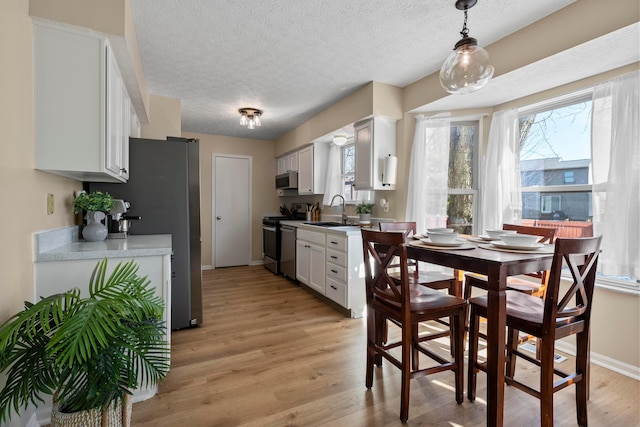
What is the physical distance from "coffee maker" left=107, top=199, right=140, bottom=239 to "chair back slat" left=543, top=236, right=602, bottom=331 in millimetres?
2776

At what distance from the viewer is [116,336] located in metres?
1.11

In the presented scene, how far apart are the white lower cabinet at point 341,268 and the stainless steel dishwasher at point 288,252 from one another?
0.60 meters

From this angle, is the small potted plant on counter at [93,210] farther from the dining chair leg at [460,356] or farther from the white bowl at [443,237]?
the dining chair leg at [460,356]

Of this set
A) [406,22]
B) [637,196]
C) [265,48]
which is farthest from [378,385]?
[265,48]

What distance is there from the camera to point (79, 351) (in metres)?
1.06

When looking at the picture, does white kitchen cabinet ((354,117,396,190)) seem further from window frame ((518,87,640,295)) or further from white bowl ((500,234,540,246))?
white bowl ((500,234,540,246))

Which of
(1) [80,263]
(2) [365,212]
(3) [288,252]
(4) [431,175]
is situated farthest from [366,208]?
(1) [80,263]

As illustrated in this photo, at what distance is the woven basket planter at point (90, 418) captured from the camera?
1.20m

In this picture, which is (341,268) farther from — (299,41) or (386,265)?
(299,41)

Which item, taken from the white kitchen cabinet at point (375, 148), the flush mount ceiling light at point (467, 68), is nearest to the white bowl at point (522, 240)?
the flush mount ceiling light at point (467, 68)

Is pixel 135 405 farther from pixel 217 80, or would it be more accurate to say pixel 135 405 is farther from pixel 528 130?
pixel 528 130

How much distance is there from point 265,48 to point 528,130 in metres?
2.51

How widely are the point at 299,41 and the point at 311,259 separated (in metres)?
2.41

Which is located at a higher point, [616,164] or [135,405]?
[616,164]
